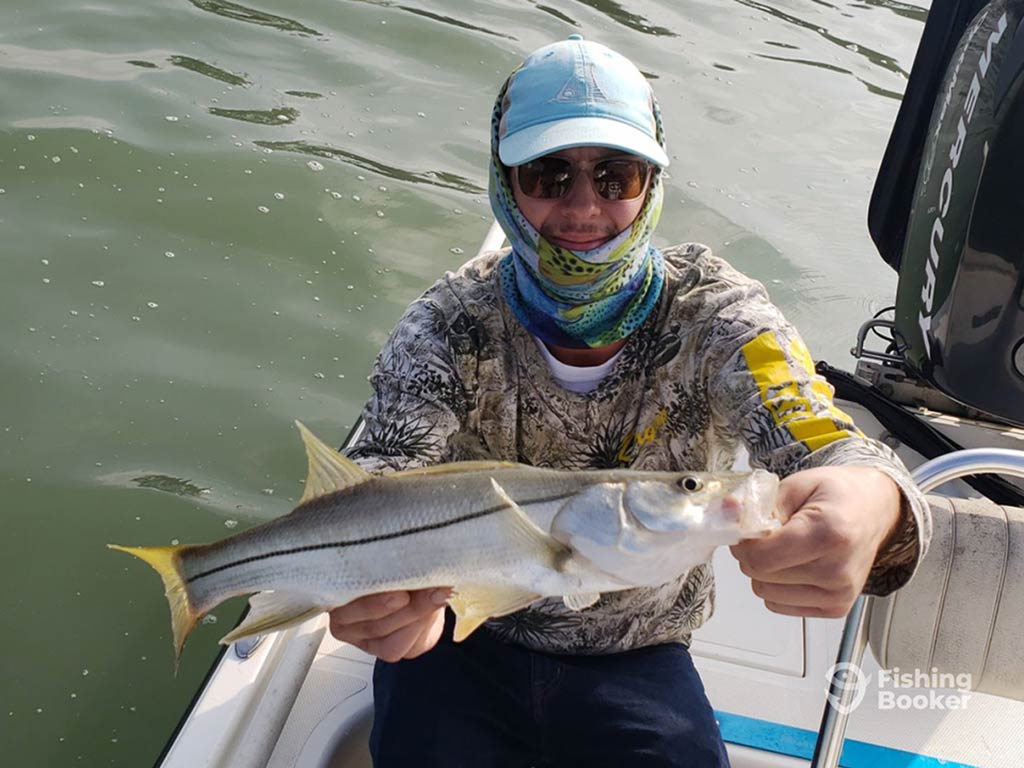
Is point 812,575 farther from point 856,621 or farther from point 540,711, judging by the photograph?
point 540,711

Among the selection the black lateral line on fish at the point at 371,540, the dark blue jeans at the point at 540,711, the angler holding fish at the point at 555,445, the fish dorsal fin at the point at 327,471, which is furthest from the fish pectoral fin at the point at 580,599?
the dark blue jeans at the point at 540,711

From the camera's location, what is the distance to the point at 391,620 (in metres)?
1.76

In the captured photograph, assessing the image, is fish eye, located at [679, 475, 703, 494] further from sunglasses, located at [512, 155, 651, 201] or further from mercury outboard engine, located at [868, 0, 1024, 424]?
mercury outboard engine, located at [868, 0, 1024, 424]

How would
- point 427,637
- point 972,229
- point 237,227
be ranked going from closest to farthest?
point 427,637
point 972,229
point 237,227

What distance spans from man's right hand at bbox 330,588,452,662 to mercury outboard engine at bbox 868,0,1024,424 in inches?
69.9

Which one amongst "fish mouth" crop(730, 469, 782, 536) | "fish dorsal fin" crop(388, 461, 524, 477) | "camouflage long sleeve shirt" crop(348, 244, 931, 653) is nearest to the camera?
"fish mouth" crop(730, 469, 782, 536)

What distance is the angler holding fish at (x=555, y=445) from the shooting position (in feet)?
5.55

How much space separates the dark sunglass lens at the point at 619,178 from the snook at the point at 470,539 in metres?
0.75

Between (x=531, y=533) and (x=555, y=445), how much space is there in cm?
77

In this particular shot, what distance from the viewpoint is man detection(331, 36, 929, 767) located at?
2.10 meters

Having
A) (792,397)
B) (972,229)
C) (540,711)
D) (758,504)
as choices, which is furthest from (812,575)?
(972,229)

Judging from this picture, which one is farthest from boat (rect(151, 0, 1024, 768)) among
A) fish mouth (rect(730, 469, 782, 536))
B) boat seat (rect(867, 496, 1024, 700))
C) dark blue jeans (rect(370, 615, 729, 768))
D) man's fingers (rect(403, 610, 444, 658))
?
fish mouth (rect(730, 469, 782, 536))

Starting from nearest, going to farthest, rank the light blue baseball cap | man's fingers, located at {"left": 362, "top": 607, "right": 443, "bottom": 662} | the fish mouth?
1. the fish mouth
2. man's fingers, located at {"left": 362, "top": 607, "right": 443, "bottom": 662}
3. the light blue baseball cap

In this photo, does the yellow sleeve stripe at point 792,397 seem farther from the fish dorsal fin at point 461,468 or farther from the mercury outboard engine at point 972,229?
the mercury outboard engine at point 972,229
